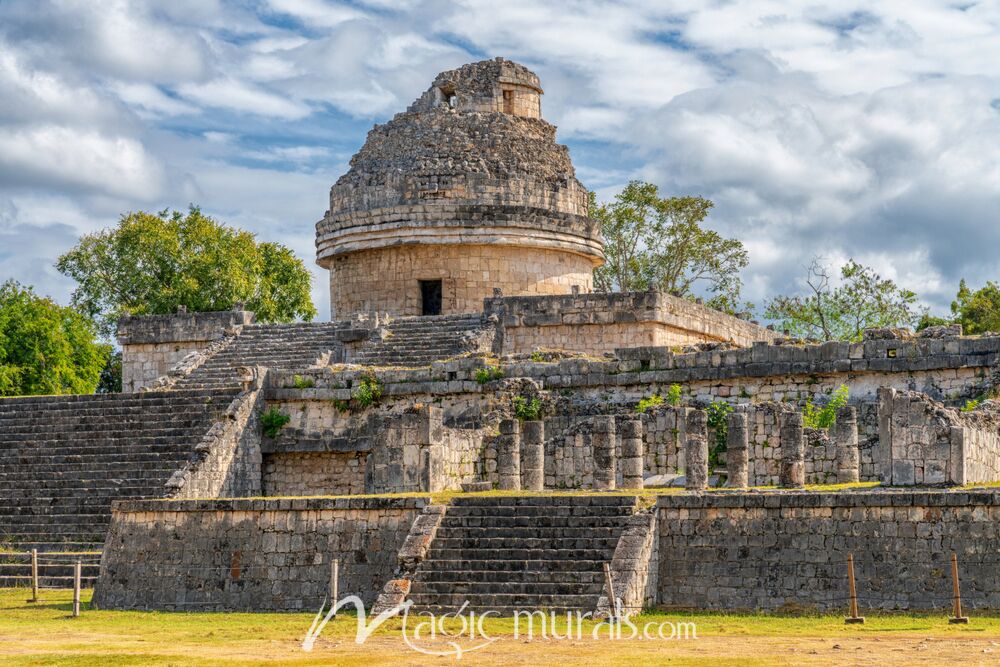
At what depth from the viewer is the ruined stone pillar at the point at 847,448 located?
22062 millimetres

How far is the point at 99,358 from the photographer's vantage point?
4519cm

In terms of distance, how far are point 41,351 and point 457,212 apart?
47.9 ft

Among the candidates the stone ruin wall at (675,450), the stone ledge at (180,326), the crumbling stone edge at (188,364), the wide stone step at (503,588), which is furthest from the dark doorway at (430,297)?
the wide stone step at (503,588)

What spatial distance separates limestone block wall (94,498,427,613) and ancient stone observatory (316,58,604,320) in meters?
12.1

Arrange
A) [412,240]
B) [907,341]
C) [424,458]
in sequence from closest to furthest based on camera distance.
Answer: [424,458]
[907,341]
[412,240]

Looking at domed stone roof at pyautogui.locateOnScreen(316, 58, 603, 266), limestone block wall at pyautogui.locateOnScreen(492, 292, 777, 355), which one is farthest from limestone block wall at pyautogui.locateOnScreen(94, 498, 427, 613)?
domed stone roof at pyautogui.locateOnScreen(316, 58, 603, 266)

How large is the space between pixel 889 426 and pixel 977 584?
9.20ft

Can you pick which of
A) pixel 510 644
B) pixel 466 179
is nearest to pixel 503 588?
pixel 510 644

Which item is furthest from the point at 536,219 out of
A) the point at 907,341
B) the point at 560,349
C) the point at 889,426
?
the point at 889,426

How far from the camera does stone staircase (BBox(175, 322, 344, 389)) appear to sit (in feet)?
97.7

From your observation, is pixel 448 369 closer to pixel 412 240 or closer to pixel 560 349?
pixel 560 349

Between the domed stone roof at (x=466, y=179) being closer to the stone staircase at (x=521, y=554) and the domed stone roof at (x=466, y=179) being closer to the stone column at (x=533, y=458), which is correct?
the stone column at (x=533, y=458)

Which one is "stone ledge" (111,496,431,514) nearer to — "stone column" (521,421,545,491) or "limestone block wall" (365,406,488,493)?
"limestone block wall" (365,406,488,493)

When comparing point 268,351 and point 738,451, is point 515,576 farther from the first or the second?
point 268,351
